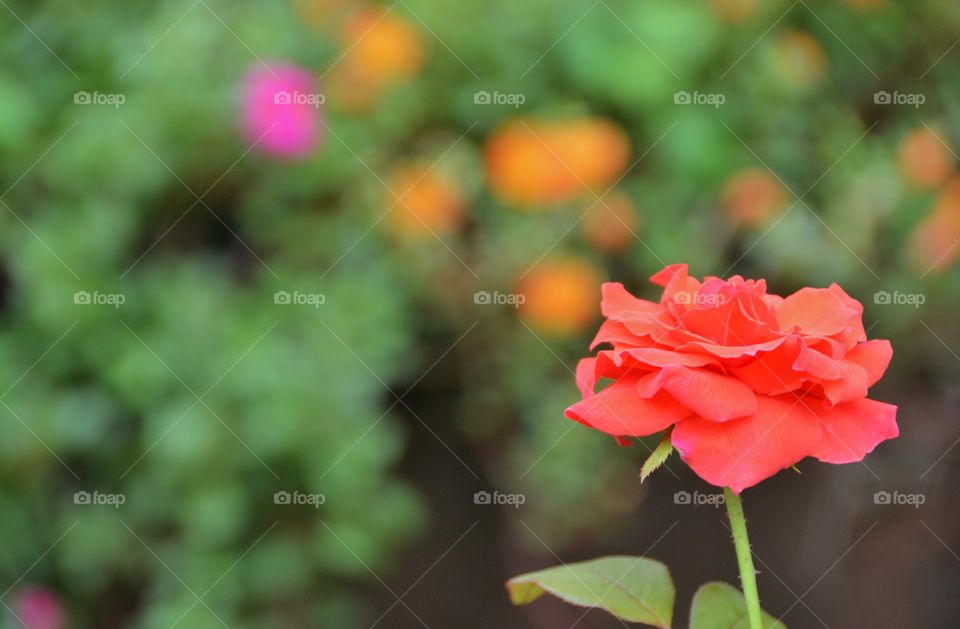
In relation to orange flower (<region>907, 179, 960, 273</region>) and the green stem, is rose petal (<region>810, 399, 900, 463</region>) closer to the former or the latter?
the green stem

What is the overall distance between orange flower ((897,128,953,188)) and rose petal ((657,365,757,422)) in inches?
53.2

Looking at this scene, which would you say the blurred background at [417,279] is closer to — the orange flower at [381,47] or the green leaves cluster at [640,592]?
the orange flower at [381,47]

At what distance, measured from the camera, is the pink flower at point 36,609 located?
1390 millimetres

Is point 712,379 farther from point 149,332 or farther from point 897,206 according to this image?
point 897,206

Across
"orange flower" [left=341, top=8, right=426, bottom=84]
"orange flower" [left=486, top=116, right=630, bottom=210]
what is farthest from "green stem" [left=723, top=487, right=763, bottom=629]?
"orange flower" [left=341, top=8, right=426, bottom=84]

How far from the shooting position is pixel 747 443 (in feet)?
1.48

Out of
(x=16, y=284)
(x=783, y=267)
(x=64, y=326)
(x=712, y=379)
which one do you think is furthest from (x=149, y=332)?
(x=712, y=379)

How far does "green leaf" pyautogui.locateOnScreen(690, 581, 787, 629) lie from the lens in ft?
1.65

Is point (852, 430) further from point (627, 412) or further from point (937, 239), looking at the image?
point (937, 239)

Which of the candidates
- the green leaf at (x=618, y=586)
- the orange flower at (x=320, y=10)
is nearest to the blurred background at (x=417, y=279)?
the orange flower at (x=320, y=10)

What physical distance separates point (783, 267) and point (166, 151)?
38.0 inches

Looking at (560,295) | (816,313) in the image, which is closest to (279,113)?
(560,295)

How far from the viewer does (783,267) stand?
162 cm

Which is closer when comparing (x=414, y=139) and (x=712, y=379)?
(x=712, y=379)
